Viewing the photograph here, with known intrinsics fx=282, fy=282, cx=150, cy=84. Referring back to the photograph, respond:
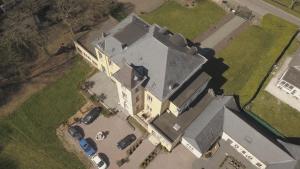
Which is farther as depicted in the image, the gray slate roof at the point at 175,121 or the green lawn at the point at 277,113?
the green lawn at the point at 277,113

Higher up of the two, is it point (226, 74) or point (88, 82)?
point (88, 82)

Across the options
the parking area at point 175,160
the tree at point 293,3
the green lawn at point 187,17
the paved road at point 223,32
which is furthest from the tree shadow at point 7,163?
the tree at point 293,3

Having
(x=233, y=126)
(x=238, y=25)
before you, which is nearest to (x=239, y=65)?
(x=238, y=25)

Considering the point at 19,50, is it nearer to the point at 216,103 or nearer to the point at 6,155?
the point at 6,155

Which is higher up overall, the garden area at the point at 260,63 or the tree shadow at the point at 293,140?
the garden area at the point at 260,63

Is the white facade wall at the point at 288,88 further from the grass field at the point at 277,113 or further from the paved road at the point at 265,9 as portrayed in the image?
the paved road at the point at 265,9

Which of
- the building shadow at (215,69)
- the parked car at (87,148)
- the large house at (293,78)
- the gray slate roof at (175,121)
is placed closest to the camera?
the gray slate roof at (175,121)

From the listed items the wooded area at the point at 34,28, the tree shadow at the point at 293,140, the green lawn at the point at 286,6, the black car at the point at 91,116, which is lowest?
the tree shadow at the point at 293,140

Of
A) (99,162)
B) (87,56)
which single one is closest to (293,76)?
(99,162)
